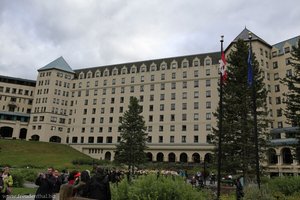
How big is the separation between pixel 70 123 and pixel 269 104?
55.0 meters

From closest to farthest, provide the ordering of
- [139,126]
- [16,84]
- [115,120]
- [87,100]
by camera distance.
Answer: [139,126]
[115,120]
[87,100]
[16,84]

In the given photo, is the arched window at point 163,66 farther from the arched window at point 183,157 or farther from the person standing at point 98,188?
the person standing at point 98,188

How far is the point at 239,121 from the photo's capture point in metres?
29.7

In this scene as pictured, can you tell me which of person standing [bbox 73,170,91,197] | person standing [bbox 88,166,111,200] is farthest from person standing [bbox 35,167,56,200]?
person standing [bbox 88,166,111,200]

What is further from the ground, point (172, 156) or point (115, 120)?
point (115, 120)

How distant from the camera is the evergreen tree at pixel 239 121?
2838cm

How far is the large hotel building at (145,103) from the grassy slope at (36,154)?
7.56 meters

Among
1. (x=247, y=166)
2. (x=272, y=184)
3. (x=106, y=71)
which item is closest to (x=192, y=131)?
(x=106, y=71)

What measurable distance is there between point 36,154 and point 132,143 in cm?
2897

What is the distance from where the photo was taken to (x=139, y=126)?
154 feet

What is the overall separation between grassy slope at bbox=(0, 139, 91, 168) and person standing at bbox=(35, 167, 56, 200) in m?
44.1

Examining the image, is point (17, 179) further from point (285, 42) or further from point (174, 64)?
point (285, 42)

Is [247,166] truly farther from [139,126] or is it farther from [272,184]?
[139,126]

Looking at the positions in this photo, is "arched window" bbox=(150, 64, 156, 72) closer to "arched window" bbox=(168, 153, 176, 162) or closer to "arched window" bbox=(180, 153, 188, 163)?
"arched window" bbox=(168, 153, 176, 162)
